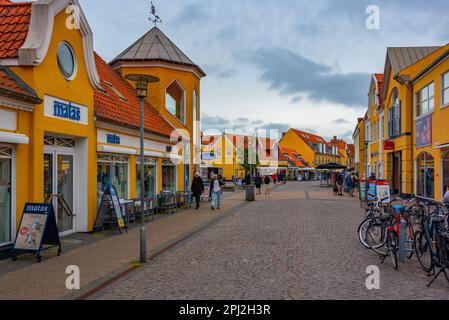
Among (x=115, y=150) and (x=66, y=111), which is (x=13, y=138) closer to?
(x=66, y=111)

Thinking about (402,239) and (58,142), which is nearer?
(402,239)

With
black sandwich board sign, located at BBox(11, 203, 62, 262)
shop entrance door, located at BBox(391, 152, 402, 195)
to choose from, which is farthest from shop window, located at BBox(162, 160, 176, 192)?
shop entrance door, located at BBox(391, 152, 402, 195)

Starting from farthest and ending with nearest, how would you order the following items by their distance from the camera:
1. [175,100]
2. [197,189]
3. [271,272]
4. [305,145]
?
1. [305,145]
2. [175,100]
3. [197,189]
4. [271,272]

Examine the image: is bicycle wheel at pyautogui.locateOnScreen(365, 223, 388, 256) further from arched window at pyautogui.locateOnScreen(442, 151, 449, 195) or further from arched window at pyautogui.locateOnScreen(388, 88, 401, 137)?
arched window at pyautogui.locateOnScreen(388, 88, 401, 137)

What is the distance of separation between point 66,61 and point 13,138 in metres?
3.24

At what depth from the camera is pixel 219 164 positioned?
6225cm

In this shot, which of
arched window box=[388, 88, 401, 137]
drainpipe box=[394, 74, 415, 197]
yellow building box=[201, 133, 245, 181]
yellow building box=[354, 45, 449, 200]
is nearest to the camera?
yellow building box=[354, 45, 449, 200]

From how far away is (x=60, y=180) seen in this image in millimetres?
11250

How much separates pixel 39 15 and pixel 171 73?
11.1m

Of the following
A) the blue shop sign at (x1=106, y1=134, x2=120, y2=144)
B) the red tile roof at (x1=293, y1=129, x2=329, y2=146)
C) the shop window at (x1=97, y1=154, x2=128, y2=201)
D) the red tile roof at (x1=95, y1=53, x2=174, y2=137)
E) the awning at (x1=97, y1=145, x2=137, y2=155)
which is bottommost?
the shop window at (x1=97, y1=154, x2=128, y2=201)

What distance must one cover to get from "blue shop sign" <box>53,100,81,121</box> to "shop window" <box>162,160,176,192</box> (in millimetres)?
8412

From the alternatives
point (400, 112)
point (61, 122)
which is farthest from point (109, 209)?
point (400, 112)

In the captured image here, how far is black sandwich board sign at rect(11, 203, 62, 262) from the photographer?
28.0ft
